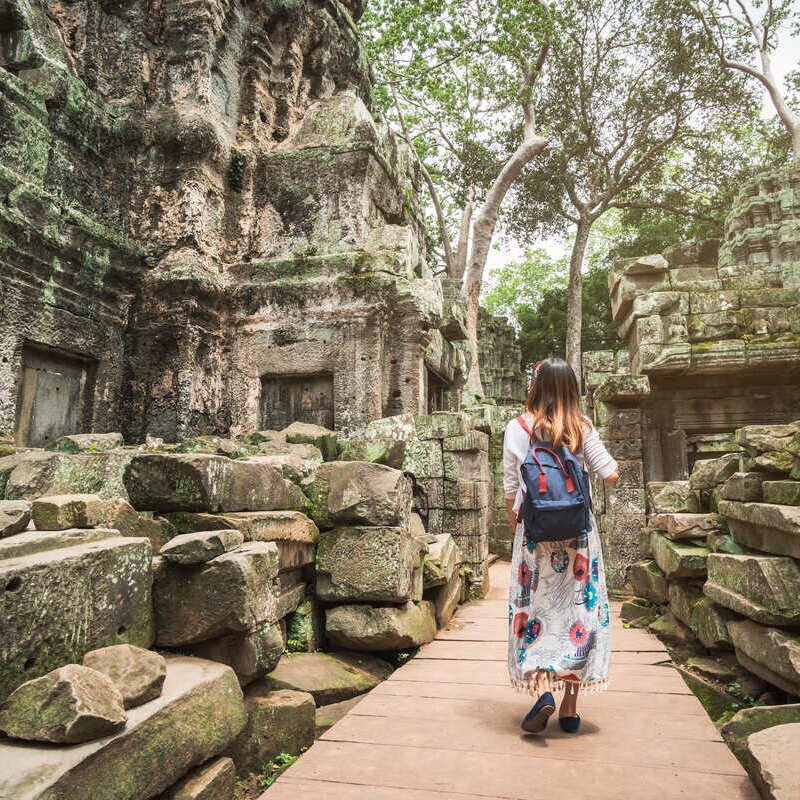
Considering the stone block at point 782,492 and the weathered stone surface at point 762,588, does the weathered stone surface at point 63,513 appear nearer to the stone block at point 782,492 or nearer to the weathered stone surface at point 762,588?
the weathered stone surface at point 762,588

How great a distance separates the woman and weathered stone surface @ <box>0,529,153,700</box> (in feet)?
5.30

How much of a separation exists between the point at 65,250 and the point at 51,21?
4198 millimetres

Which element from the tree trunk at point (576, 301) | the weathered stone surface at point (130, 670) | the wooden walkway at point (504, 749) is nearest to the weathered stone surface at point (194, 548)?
the weathered stone surface at point (130, 670)

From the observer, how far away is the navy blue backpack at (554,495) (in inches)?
107

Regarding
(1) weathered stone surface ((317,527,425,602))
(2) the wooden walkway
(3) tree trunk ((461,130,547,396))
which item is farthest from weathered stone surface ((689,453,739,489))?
(3) tree trunk ((461,130,547,396))

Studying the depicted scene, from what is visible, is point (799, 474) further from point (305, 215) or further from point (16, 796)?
point (305, 215)

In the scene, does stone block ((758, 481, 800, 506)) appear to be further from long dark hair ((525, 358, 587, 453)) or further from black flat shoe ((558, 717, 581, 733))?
black flat shoe ((558, 717, 581, 733))

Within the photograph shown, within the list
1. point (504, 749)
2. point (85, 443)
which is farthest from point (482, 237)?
point (504, 749)

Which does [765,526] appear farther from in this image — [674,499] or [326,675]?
[326,675]

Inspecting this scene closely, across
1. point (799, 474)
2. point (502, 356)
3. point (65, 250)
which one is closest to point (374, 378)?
point (65, 250)

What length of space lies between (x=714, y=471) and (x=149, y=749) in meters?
4.90

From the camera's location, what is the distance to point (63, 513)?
234cm

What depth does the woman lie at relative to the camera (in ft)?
9.09

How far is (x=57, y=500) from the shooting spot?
236 centimetres
